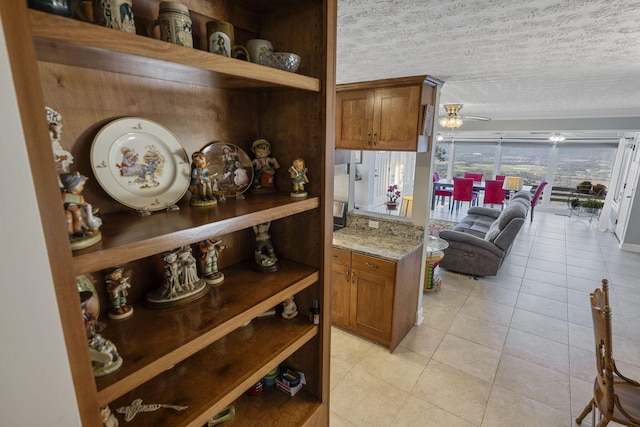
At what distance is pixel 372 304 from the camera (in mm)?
2820

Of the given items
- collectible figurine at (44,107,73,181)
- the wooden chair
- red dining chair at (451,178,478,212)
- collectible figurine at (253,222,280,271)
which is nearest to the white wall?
collectible figurine at (44,107,73,181)

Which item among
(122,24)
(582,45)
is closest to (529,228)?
(582,45)

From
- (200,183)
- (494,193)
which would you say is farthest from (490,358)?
(494,193)

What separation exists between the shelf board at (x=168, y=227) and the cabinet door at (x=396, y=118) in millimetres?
1831

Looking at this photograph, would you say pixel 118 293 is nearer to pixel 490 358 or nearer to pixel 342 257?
pixel 342 257

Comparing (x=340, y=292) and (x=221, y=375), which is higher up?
(x=221, y=375)

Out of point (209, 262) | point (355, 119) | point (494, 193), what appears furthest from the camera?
point (494, 193)

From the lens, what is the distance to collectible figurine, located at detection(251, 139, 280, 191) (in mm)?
1183

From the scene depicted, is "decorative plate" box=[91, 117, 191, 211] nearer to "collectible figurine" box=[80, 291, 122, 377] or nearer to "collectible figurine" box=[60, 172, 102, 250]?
"collectible figurine" box=[60, 172, 102, 250]

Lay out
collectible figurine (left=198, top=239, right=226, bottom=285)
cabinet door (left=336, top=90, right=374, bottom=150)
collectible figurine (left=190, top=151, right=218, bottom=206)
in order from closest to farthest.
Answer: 1. collectible figurine (left=190, top=151, right=218, bottom=206)
2. collectible figurine (left=198, top=239, right=226, bottom=285)
3. cabinet door (left=336, top=90, right=374, bottom=150)

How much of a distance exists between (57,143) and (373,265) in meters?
2.37

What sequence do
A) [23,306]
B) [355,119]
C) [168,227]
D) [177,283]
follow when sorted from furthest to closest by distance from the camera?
1. [355,119]
2. [177,283]
3. [168,227]
4. [23,306]

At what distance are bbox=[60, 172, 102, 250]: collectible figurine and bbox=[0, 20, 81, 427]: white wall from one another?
0.09m

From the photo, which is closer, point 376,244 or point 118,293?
point 118,293
